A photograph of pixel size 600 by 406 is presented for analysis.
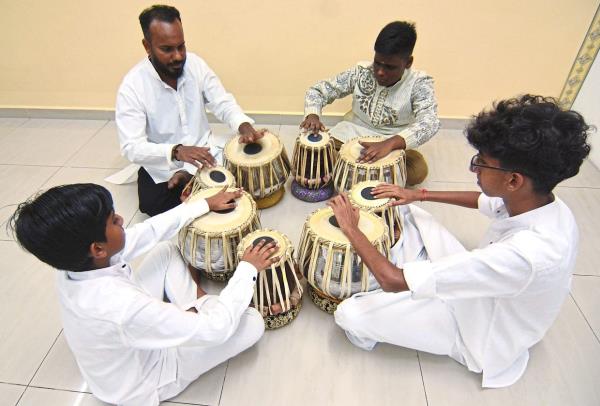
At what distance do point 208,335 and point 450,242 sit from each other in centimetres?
115

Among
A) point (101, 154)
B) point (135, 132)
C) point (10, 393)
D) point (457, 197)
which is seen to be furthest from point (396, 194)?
point (101, 154)

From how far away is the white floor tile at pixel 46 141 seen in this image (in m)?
3.01

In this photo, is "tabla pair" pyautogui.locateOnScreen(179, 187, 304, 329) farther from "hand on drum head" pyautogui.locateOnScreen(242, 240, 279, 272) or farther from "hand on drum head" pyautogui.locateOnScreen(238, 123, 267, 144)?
"hand on drum head" pyautogui.locateOnScreen(238, 123, 267, 144)

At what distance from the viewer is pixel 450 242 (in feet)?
5.99

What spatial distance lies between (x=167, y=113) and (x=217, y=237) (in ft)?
3.31

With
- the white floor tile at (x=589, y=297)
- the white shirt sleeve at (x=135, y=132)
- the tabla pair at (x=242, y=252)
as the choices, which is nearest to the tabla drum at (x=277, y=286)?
the tabla pair at (x=242, y=252)

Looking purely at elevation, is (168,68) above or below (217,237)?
above

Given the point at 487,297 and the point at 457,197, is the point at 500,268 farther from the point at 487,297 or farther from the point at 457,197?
the point at 457,197

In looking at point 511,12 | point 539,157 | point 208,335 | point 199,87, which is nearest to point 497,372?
point 539,157

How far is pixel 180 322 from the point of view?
124 centimetres

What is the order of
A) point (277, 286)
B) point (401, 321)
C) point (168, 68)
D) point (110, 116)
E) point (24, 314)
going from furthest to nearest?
point (110, 116) → point (168, 68) → point (24, 314) → point (277, 286) → point (401, 321)

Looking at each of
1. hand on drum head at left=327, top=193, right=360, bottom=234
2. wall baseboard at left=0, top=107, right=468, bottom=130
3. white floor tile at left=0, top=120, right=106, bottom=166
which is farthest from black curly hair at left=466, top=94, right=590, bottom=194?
white floor tile at left=0, top=120, right=106, bottom=166

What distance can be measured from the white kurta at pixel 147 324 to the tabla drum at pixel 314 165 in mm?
774

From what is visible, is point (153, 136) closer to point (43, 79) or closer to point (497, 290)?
point (43, 79)
